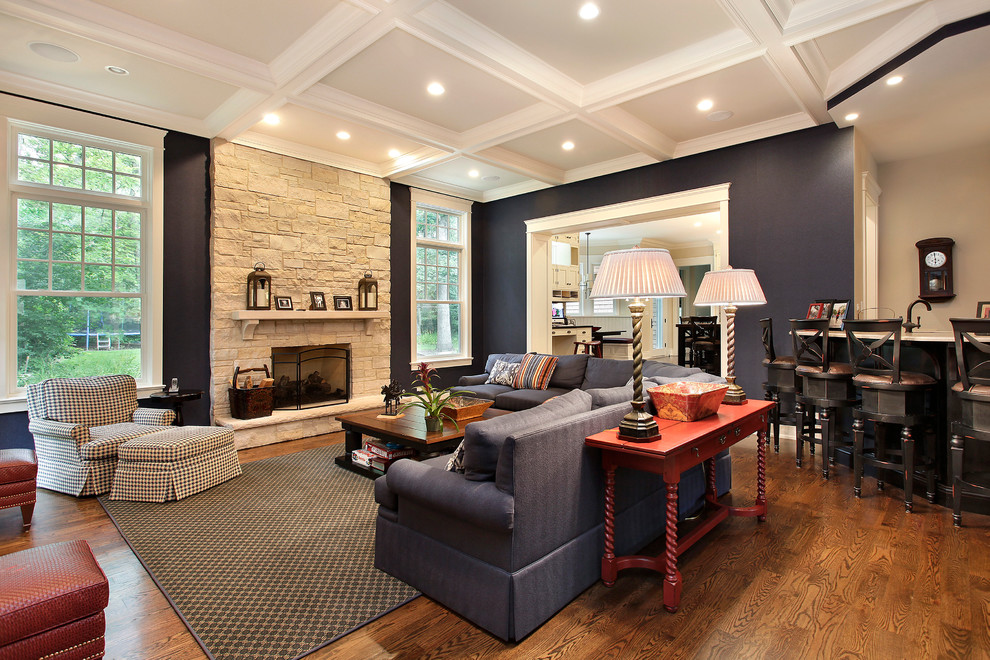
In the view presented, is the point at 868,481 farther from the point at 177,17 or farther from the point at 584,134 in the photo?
the point at 177,17

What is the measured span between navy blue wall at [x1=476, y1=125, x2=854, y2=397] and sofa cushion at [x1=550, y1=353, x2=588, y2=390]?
5.35ft

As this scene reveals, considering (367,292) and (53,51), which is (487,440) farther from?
(367,292)

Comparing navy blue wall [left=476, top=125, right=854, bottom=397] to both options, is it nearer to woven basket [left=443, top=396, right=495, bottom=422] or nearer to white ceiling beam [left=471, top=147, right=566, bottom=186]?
white ceiling beam [left=471, top=147, right=566, bottom=186]

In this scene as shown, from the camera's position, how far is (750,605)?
218 centimetres

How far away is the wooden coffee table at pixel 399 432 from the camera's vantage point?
3.51 meters

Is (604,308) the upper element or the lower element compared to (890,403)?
upper

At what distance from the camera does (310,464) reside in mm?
4414

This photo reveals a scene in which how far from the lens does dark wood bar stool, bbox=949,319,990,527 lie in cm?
278

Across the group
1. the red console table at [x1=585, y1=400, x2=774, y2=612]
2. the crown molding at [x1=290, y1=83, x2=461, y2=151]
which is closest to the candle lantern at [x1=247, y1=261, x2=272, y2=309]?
the crown molding at [x1=290, y1=83, x2=461, y2=151]

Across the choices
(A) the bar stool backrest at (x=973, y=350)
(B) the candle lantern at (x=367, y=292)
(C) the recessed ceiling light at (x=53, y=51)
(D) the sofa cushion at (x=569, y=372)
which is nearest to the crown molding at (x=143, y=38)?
(C) the recessed ceiling light at (x=53, y=51)

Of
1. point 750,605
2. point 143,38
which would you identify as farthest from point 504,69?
point 750,605

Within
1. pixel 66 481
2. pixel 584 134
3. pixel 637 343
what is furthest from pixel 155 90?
pixel 637 343

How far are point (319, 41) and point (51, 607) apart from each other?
11.5ft

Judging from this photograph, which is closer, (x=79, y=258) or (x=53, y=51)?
(x=53, y=51)
